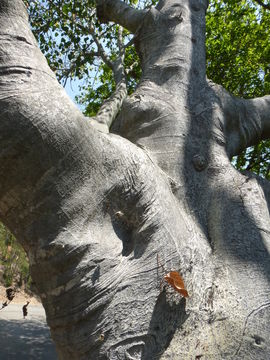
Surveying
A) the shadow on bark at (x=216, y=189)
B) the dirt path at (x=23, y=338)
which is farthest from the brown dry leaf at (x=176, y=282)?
the dirt path at (x=23, y=338)

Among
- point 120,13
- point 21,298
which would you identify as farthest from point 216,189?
point 21,298

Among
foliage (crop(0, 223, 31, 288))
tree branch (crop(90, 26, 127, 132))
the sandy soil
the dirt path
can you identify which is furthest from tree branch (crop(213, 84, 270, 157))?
foliage (crop(0, 223, 31, 288))

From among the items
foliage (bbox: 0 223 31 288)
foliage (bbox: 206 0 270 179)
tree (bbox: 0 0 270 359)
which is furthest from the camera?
foliage (bbox: 0 223 31 288)

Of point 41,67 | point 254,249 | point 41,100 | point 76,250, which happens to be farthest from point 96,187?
point 254,249

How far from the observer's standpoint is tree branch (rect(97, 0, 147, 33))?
314cm

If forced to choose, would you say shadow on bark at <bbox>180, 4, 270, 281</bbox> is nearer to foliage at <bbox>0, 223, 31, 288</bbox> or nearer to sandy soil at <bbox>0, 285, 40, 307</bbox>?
sandy soil at <bbox>0, 285, 40, 307</bbox>

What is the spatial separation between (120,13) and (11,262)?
1024 cm

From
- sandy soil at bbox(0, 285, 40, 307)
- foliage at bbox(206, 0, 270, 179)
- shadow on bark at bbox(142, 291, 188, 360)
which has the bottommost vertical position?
sandy soil at bbox(0, 285, 40, 307)

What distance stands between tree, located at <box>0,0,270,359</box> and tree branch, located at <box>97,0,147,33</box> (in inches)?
71.9

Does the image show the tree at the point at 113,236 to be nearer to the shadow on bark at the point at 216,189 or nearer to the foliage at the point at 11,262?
the shadow on bark at the point at 216,189

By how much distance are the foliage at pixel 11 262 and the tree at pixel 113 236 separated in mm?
10391

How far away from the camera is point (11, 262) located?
11.9 meters

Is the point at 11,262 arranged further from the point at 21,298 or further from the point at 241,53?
the point at 241,53

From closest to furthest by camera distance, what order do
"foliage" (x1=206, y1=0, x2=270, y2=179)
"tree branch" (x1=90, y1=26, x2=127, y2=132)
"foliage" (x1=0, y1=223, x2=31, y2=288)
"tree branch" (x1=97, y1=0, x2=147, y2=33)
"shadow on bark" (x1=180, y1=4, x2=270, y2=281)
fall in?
"shadow on bark" (x1=180, y1=4, x2=270, y2=281), "tree branch" (x1=90, y1=26, x2=127, y2=132), "tree branch" (x1=97, y1=0, x2=147, y2=33), "foliage" (x1=206, y1=0, x2=270, y2=179), "foliage" (x1=0, y1=223, x2=31, y2=288)
